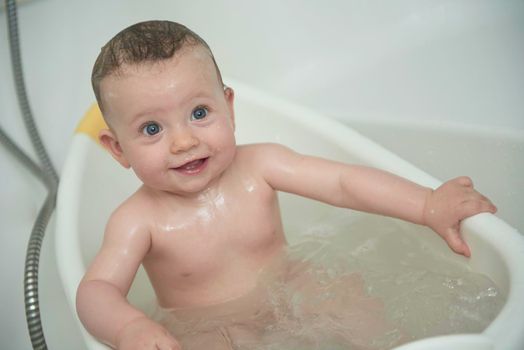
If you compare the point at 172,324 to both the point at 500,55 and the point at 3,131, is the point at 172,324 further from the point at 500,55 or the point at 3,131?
the point at 500,55

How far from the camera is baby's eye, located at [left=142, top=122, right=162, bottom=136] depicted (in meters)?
0.84

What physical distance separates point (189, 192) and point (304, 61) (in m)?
0.94

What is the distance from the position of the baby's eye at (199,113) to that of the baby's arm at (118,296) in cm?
18

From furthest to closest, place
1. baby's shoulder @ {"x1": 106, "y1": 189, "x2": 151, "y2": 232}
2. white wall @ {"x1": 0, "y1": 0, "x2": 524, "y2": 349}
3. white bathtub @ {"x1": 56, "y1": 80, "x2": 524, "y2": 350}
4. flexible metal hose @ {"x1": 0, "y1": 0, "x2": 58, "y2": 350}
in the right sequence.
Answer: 1. white wall @ {"x1": 0, "y1": 0, "x2": 524, "y2": 349}
2. flexible metal hose @ {"x1": 0, "y1": 0, "x2": 58, "y2": 350}
3. baby's shoulder @ {"x1": 106, "y1": 189, "x2": 151, "y2": 232}
4. white bathtub @ {"x1": 56, "y1": 80, "x2": 524, "y2": 350}

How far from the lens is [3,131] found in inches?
53.0


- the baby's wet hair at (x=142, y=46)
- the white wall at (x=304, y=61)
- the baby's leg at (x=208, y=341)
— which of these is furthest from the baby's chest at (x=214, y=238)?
the white wall at (x=304, y=61)

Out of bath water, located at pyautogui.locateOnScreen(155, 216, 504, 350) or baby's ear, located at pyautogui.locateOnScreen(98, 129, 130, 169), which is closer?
bath water, located at pyautogui.locateOnScreen(155, 216, 504, 350)

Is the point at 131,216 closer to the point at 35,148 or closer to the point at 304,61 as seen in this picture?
the point at 35,148

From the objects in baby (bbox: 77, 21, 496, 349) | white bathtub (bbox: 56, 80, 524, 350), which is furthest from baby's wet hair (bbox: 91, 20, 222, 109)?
white bathtub (bbox: 56, 80, 524, 350)

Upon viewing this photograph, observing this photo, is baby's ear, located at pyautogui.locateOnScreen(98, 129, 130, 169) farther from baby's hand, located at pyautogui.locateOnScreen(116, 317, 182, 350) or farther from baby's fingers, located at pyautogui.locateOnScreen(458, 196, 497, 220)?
baby's fingers, located at pyautogui.locateOnScreen(458, 196, 497, 220)

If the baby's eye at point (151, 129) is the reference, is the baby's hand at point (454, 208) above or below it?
below

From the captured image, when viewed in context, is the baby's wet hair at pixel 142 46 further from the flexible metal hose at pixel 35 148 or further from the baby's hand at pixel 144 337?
the flexible metal hose at pixel 35 148

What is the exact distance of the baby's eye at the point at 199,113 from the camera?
2.78 ft

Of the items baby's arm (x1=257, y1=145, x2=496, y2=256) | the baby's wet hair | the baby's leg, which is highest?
the baby's wet hair
